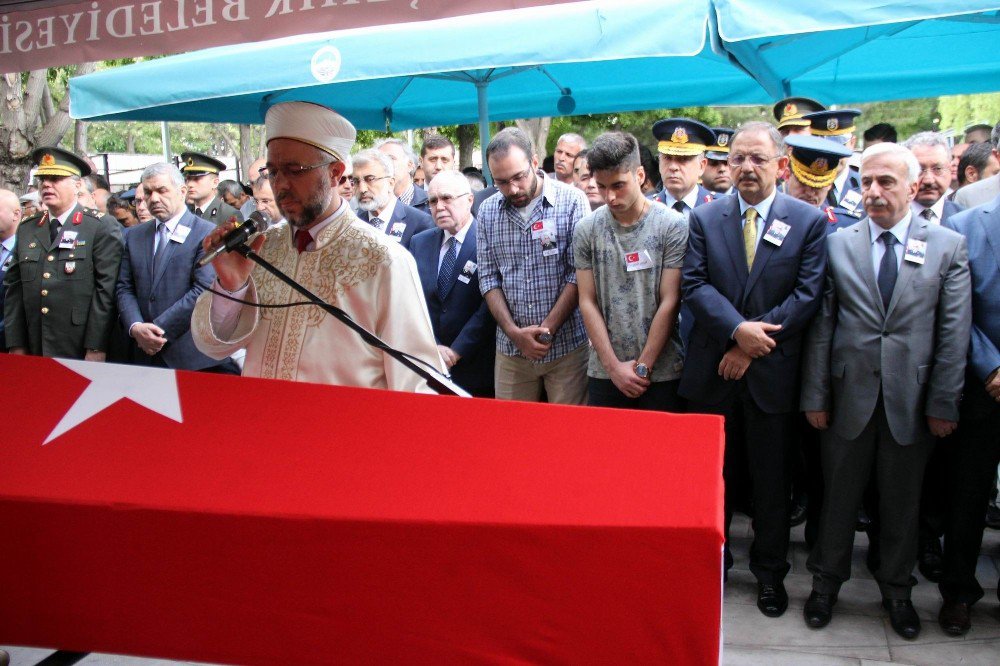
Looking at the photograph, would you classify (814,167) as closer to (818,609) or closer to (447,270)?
(447,270)

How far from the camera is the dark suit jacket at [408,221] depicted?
5.73 m

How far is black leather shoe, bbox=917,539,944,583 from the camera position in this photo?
4.54 meters

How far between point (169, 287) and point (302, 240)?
3025 millimetres

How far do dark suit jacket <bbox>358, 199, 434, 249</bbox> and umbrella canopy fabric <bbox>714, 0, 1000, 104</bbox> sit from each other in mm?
2069

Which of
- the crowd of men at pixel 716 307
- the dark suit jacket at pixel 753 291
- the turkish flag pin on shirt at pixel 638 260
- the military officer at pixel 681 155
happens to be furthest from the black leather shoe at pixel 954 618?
the military officer at pixel 681 155

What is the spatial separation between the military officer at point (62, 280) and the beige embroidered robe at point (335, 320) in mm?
3419

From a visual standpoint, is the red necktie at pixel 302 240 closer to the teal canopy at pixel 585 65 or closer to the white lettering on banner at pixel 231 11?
the white lettering on banner at pixel 231 11

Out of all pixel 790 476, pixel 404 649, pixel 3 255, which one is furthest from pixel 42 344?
pixel 404 649

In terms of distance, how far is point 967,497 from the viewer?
3965 millimetres

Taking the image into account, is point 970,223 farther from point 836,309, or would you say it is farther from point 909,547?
point 909,547

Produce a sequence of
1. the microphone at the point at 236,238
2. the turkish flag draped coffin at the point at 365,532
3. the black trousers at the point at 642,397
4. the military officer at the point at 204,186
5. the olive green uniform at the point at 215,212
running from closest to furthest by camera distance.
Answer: the turkish flag draped coffin at the point at 365,532, the microphone at the point at 236,238, the black trousers at the point at 642,397, the olive green uniform at the point at 215,212, the military officer at the point at 204,186

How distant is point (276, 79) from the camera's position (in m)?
5.52

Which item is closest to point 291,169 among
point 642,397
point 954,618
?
point 642,397

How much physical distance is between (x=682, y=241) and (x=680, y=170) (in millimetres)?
1145
